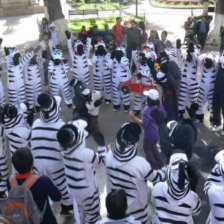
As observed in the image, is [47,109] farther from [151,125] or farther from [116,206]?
[116,206]

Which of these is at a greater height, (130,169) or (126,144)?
(126,144)

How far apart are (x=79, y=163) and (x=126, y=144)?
65 cm

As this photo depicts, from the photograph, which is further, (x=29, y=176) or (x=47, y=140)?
(x=47, y=140)

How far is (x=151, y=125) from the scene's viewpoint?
4.85m

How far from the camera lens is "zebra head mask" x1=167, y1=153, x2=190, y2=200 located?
287 cm

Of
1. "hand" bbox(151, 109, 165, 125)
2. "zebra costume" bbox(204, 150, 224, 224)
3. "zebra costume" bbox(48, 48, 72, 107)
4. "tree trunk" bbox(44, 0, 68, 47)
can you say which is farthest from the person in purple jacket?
"tree trunk" bbox(44, 0, 68, 47)

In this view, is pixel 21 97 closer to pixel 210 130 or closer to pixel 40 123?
pixel 40 123

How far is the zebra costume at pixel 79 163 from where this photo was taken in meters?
3.39

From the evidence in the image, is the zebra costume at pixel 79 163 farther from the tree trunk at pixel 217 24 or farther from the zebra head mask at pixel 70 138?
the tree trunk at pixel 217 24

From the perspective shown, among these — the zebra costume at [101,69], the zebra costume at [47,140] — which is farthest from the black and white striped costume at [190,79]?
the zebra costume at [47,140]

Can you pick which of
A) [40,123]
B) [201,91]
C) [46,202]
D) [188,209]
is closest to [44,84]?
[201,91]

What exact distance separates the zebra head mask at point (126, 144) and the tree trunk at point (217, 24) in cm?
1112

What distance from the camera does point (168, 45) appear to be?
8.12m

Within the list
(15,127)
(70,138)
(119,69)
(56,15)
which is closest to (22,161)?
(70,138)
